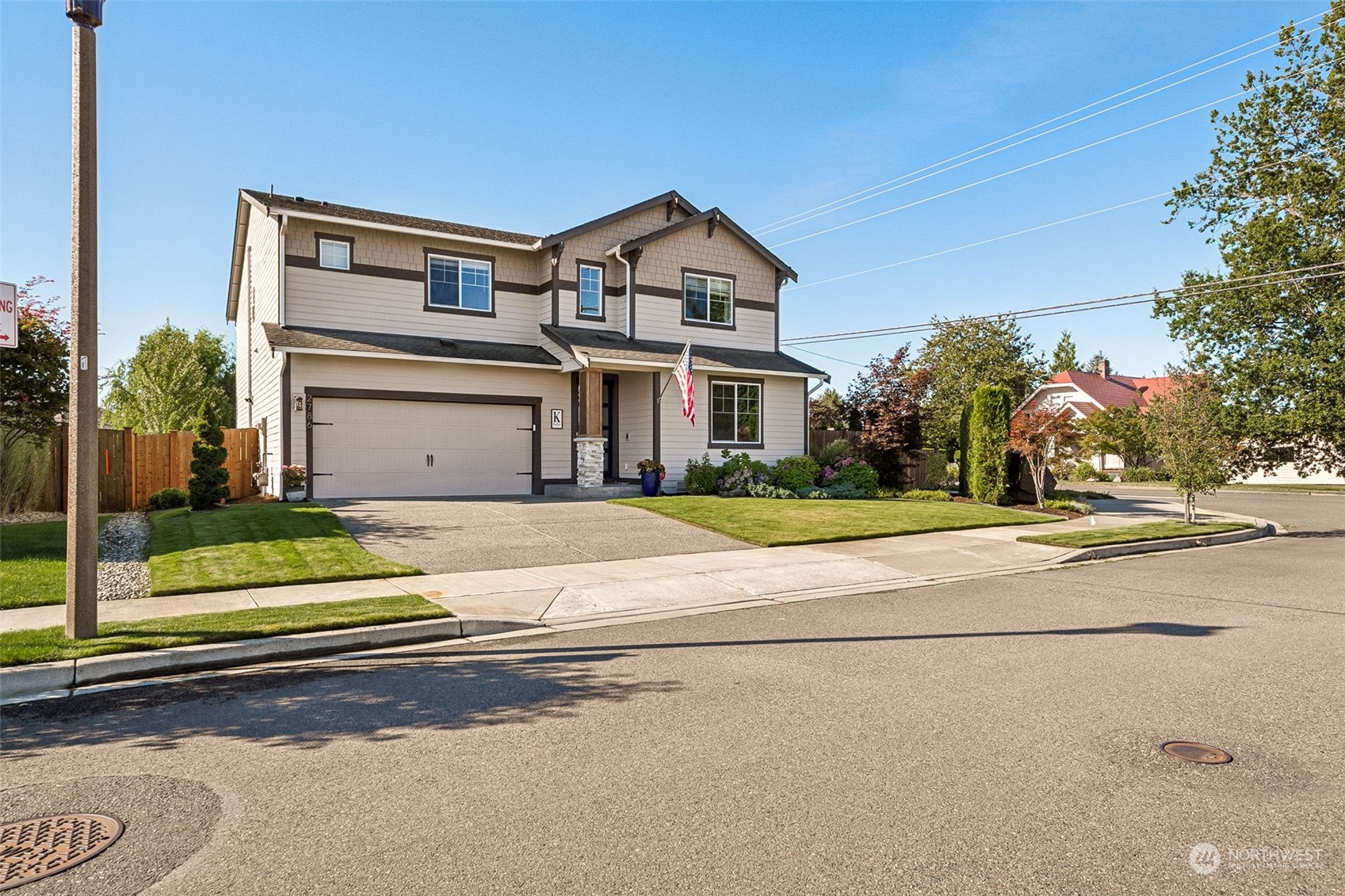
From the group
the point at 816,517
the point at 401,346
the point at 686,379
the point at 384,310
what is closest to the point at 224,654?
the point at 816,517

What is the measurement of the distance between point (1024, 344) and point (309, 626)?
53248 mm

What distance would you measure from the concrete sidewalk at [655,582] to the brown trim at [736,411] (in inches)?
333

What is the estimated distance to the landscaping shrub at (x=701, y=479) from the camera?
69.1ft

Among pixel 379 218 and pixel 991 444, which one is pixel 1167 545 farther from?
pixel 379 218

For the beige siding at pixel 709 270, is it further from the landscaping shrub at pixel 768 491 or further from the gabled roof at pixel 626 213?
the landscaping shrub at pixel 768 491

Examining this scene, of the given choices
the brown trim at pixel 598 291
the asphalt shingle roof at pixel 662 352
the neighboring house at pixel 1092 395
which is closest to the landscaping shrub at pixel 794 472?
the asphalt shingle roof at pixel 662 352

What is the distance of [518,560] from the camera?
1157 cm

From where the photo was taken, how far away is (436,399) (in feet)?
63.8

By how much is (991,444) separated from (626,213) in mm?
11961

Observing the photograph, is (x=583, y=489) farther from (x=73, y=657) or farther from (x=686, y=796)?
(x=686, y=796)

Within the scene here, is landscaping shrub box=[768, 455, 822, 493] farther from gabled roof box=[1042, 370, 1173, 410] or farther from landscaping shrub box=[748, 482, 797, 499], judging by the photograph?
gabled roof box=[1042, 370, 1173, 410]

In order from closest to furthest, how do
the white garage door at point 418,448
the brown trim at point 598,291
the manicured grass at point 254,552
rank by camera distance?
the manicured grass at point 254,552, the white garage door at point 418,448, the brown trim at point 598,291

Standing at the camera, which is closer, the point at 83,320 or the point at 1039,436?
the point at 83,320

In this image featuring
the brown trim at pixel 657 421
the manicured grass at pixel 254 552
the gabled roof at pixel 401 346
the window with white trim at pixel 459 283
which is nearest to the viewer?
the manicured grass at pixel 254 552
